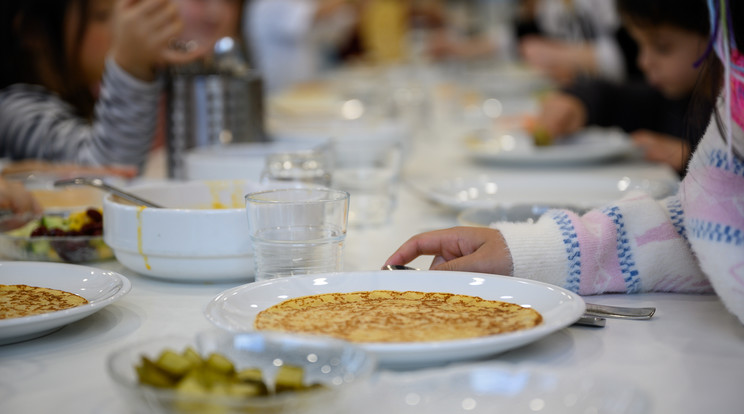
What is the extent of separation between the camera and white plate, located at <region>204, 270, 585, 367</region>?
62 centimetres

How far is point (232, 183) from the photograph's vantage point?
1101 millimetres

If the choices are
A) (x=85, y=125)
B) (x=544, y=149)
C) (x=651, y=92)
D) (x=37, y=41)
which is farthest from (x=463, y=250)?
(x=651, y=92)

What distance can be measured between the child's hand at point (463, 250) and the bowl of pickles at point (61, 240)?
37 centimetres

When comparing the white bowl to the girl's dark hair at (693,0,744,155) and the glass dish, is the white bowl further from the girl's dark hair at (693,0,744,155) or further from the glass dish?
the girl's dark hair at (693,0,744,155)

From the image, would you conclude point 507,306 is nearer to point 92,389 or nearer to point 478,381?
point 478,381

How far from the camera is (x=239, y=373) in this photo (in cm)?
53

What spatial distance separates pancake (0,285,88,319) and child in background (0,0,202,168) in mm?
881

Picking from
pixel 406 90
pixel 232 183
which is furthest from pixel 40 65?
pixel 232 183

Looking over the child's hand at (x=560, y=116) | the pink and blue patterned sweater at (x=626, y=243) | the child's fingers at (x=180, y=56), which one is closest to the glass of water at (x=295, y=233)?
the pink and blue patterned sweater at (x=626, y=243)

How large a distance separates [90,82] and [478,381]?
1902 millimetres

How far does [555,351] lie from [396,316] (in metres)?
0.13

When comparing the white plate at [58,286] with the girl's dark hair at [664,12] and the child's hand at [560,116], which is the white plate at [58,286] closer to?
the girl's dark hair at [664,12]

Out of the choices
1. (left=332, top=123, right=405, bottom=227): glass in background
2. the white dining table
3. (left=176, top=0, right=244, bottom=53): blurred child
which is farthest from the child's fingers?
(left=176, top=0, right=244, bottom=53): blurred child

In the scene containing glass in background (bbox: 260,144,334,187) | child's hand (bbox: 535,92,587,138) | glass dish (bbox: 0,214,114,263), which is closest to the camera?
glass dish (bbox: 0,214,114,263)
